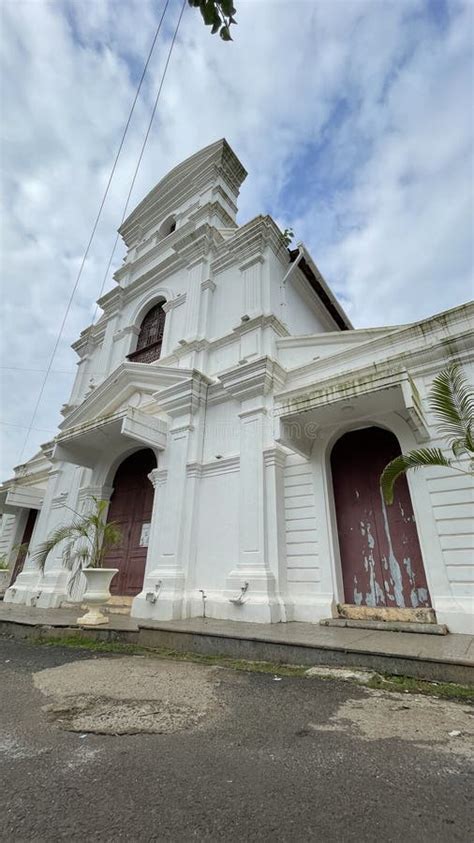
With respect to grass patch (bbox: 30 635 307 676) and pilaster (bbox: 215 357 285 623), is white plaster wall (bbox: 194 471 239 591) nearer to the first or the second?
pilaster (bbox: 215 357 285 623)

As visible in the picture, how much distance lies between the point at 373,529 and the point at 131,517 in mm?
5312

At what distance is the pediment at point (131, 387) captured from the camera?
8430 mm

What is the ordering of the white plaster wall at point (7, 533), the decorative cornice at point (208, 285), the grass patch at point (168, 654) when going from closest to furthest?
the grass patch at point (168, 654), the decorative cornice at point (208, 285), the white plaster wall at point (7, 533)

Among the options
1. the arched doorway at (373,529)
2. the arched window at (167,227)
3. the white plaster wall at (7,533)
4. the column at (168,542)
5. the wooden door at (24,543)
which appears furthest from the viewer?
the arched window at (167,227)

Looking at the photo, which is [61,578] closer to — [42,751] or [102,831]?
[42,751]

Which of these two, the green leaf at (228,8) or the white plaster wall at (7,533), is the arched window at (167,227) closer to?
the white plaster wall at (7,533)

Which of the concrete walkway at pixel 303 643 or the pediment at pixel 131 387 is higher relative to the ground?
the pediment at pixel 131 387

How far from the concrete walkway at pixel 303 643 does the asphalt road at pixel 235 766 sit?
44 cm

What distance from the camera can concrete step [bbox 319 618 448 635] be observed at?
449 cm

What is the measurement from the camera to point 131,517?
338 inches

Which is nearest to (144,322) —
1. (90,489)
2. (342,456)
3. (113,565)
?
(90,489)

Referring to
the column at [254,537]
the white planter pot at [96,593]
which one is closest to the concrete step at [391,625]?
the column at [254,537]

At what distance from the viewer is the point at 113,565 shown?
8414mm

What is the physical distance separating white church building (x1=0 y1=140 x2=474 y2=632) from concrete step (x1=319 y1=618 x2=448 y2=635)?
7.4 inches
